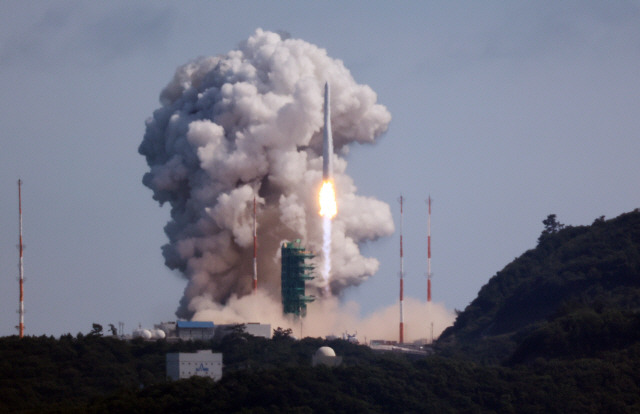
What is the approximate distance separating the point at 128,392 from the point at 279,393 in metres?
10.6

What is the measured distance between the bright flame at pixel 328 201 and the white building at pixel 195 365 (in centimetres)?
2498

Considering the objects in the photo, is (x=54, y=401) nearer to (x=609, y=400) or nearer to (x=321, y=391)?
(x=321, y=391)

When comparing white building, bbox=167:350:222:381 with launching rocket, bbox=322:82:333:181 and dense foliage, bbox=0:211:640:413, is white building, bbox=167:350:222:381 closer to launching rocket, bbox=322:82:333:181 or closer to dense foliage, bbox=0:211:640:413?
dense foliage, bbox=0:211:640:413

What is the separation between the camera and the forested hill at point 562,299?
12400cm

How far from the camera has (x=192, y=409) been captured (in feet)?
323

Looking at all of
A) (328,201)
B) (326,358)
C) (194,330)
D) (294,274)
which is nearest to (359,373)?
(326,358)

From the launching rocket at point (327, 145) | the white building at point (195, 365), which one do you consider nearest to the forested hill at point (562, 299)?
the launching rocket at point (327, 145)

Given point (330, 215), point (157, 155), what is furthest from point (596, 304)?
point (157, 155)

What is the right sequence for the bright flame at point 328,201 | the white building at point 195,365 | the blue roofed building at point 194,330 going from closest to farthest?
the white building at point 195,365 < the blue roofed building at point 194,330 < the bright flame at point 328,201

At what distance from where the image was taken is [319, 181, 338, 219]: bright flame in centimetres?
13200

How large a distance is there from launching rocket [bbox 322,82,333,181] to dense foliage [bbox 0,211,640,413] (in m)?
14.8

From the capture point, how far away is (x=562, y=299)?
14988cm

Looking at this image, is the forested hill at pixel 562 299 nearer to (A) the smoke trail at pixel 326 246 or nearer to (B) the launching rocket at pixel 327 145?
(A) the smoke trail at pixel 326 246

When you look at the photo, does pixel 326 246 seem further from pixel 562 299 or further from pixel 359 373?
pixel 562 299
